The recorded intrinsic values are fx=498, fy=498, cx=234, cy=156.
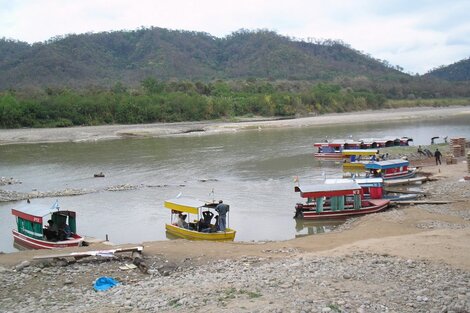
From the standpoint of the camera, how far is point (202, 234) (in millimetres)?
22562

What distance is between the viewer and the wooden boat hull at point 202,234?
22281 millimetres

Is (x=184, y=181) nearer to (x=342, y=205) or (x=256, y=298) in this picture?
(x=342, y=205)

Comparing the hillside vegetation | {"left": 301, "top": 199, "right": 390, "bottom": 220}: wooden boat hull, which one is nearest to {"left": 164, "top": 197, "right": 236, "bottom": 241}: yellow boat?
{"left": 301, "top": 199, "right": 390, "bottom": 220}: wooden boat hull

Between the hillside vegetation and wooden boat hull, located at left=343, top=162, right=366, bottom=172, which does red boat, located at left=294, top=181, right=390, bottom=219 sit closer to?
wooden boat hull, located at left=343, top=162, right=366, bottom=172

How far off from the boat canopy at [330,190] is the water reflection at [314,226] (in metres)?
1.38

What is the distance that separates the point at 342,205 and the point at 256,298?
15.5 m

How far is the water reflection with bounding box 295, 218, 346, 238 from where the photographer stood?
81.3 feet

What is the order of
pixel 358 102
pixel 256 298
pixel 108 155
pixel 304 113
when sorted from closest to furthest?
1. pixel 256 298
2. pixel 108 155
3. pixel 304 113
4. pixel 358 102

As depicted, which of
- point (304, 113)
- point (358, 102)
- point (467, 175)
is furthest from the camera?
point (358, 102)

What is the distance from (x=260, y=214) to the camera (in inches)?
1089

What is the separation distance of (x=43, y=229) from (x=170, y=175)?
63.7ft

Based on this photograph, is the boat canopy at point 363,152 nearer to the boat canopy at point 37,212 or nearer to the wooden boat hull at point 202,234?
the wooden boat hull at point 202,234

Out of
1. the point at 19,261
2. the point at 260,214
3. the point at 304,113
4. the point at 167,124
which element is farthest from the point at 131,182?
the point at 304,113

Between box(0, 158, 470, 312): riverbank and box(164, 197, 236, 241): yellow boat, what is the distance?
1.48 meters
